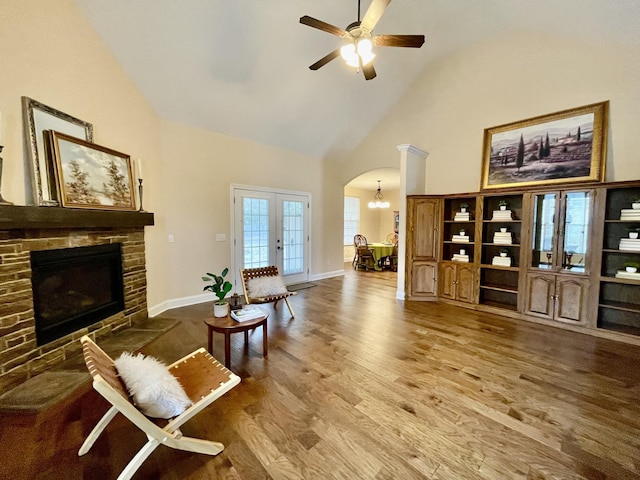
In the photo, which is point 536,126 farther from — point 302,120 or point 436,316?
point 302,120

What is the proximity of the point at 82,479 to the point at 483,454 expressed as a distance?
7.61ft

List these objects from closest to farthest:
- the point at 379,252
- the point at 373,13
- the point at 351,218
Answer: the point at 373,13 < the point at 379,252 < the point at 351,218

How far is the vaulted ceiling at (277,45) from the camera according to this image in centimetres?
312

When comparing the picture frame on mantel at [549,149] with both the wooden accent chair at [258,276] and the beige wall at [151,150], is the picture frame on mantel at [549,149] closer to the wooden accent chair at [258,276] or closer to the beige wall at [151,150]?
the beige wall at [151,150]

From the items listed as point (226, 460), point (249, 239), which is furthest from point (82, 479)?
point (249, 239)

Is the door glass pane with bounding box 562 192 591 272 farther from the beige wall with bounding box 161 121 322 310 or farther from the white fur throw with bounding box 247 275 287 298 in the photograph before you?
the beige wall with bounding box 161 121 322 310

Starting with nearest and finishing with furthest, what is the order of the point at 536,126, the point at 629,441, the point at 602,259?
the point at 629,441 < the point at 602,259 < the point at 536,126

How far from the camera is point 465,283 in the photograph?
449 cm

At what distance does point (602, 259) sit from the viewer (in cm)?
339

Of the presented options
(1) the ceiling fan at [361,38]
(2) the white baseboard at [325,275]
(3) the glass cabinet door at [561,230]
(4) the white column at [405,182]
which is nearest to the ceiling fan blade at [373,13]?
(1) the ceiling fan at [361,38]

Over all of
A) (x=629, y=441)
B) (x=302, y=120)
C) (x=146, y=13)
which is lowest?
(x=629, y=441)

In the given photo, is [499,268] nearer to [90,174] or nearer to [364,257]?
[364,257]

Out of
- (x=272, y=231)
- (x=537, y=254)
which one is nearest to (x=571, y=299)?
(x=537, y=254)

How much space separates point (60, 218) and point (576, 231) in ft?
20.0
